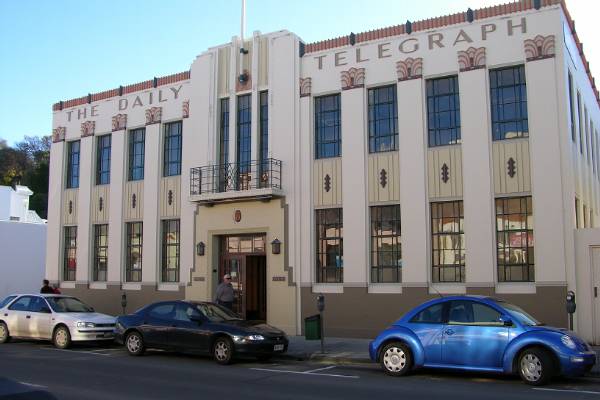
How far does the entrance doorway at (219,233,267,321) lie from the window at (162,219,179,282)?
180 cm

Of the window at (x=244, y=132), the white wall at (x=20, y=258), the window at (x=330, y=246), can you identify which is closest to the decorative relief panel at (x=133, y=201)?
the window at (x=244, y=132)

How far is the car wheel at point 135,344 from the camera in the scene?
48.5 feet

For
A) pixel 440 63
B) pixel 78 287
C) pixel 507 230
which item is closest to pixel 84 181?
pixel 78 287

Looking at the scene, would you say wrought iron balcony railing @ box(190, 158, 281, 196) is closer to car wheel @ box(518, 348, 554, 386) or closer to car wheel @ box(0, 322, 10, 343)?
car wheel @ box(0, 322, 10, 343)

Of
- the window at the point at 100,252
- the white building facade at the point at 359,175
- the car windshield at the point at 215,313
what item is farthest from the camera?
the window at the point at 100,252

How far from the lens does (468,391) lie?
392 inches

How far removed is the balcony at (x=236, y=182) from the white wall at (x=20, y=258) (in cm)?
1698

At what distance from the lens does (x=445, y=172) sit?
16734 millimetres

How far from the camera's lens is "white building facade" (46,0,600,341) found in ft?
51.6

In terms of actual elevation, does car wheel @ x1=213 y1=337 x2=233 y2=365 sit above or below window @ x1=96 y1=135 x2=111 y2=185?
below

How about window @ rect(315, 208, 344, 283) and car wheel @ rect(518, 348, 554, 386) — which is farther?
window @ rect(315, 208, 344, 283)

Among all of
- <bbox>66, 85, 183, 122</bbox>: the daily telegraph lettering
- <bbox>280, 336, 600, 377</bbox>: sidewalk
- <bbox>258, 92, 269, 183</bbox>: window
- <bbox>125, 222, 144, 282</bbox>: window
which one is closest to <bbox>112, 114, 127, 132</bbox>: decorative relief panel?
<bbox>66, 85, 183, 122</bbox>: the daily telegraph lettering

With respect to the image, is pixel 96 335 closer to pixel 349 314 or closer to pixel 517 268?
pixel 349 314

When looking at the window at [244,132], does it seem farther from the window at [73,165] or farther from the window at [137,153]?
the window at [73,165]
